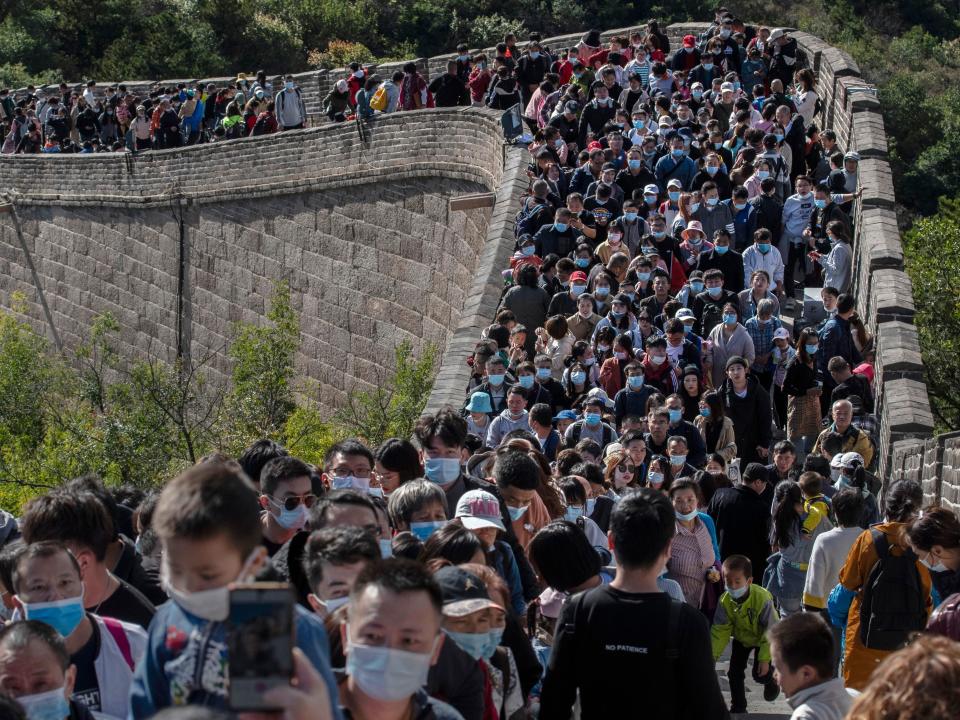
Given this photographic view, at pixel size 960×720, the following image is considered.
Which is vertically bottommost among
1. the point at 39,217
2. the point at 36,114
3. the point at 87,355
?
the point at 87,355

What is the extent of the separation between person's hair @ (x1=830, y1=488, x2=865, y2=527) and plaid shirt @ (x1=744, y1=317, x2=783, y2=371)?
6.02 metres

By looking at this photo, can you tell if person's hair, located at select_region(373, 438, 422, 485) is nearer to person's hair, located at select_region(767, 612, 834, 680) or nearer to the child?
person's hair, located at select_region(767, 612, 834, 680)

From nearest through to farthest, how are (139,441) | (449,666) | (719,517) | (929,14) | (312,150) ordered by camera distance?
(449,666)
(719,517)
(139,441)
(312,150)
(929,14)

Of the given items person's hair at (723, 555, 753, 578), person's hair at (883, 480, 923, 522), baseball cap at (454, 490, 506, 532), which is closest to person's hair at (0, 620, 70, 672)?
baseball cap at (454, 490, 506, 532)

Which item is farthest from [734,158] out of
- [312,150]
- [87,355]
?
[87,355]

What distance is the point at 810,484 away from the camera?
9562mm

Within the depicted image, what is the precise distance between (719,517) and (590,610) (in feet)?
17.4

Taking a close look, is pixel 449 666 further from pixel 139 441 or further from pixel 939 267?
pixel 939 267

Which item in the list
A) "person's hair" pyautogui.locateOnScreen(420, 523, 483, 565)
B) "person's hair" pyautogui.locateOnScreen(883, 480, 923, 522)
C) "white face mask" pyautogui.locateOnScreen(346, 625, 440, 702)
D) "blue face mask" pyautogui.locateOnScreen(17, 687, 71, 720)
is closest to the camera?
"white face mask" pyautogui.locateOnScreen(346, 625, 440, 702)

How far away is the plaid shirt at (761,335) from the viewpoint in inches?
555

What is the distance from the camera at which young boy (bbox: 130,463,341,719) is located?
129 inches

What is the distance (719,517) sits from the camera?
402 inches

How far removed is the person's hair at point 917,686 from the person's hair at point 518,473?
380cm

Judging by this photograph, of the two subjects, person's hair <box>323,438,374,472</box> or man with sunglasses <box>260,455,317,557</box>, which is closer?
man with sunglasses <box>260,455,317,557</box>
